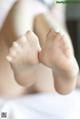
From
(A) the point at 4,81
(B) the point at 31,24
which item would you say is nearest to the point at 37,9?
(B) the point at 31,24

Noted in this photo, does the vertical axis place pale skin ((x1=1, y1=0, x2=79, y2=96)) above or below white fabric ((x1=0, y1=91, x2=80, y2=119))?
above

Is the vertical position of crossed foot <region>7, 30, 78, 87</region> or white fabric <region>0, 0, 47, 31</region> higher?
white fabric <region>0, 0, 47, 31</region>

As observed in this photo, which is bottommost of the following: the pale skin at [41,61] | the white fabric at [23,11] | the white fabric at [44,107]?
the white fabric at [44,107]

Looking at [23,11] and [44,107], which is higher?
[23,11]

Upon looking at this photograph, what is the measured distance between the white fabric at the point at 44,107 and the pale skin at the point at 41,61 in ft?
0.05

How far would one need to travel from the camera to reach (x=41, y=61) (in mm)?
401

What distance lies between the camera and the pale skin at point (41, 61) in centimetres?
38

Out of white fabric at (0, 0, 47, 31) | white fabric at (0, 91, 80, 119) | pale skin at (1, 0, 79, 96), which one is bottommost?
white fabric at (0, 91, 80, 119)

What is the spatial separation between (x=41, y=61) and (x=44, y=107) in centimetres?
8

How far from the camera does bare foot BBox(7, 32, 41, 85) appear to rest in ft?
1.28

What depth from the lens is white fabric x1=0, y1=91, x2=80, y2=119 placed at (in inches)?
16.4

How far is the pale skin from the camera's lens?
382 mm

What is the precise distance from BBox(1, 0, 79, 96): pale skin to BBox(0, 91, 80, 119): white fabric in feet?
0.05

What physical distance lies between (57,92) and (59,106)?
0.08 ft
